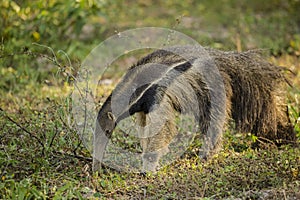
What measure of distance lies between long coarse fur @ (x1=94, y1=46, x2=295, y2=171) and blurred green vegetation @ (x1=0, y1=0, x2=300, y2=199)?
0.25 meters

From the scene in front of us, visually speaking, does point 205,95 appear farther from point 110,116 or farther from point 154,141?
point 110,116

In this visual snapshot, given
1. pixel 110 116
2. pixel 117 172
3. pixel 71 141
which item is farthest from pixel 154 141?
pixel 71 141

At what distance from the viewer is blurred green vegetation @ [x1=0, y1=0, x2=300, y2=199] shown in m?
5.41

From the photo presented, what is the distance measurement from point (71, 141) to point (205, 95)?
1.56m

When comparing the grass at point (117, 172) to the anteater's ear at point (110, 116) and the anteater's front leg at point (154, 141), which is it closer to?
the anteater's front leg at point (154, 141)

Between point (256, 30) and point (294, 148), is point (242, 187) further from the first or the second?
point (256, 30)

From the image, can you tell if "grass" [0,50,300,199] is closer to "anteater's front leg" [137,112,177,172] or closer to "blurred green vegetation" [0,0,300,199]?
"blurred green vegetation" [0,0,300,199]

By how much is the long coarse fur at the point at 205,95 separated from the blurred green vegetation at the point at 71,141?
0.25 meters

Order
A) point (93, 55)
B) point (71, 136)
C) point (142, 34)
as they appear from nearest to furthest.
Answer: point (71, 136)
point (93, 55)
point (142, 34)

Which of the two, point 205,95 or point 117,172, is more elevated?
point 205,95

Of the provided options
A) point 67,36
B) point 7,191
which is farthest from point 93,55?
point 7,191

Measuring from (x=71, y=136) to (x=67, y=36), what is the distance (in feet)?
15.8

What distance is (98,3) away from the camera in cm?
1043

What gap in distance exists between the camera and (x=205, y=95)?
643 centimetres
